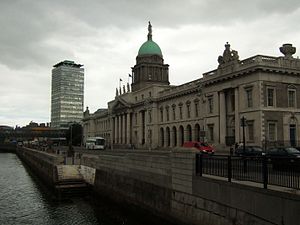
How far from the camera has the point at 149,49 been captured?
108 metres

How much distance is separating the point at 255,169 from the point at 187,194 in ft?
14.0

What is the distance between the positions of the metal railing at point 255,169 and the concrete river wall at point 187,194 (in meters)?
0.55

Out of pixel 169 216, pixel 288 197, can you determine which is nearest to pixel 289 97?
pixel 169 216

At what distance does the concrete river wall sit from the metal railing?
0.55 m

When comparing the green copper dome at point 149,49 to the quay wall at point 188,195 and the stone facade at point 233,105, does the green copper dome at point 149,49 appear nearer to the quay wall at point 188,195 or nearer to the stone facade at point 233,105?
the stone facade at point 233,105

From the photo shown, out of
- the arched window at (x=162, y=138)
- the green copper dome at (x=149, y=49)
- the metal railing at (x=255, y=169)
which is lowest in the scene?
the metal railing at (x=255, y=169)

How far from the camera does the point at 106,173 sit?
31016 mm

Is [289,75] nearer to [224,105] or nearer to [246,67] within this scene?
[246,67]

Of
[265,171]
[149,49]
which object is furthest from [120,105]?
[265,171]

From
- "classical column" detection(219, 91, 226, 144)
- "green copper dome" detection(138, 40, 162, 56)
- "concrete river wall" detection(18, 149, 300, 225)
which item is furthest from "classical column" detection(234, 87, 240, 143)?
"green copper dome" detection(138, 40, 162, 56)

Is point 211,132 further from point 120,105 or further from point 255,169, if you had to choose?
point 120,105

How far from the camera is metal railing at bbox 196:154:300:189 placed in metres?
12.0

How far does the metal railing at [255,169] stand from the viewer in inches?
474

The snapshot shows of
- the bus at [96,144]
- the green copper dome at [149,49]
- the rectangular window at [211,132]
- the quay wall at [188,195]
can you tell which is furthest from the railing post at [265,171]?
the green copper dome at [149,49]
